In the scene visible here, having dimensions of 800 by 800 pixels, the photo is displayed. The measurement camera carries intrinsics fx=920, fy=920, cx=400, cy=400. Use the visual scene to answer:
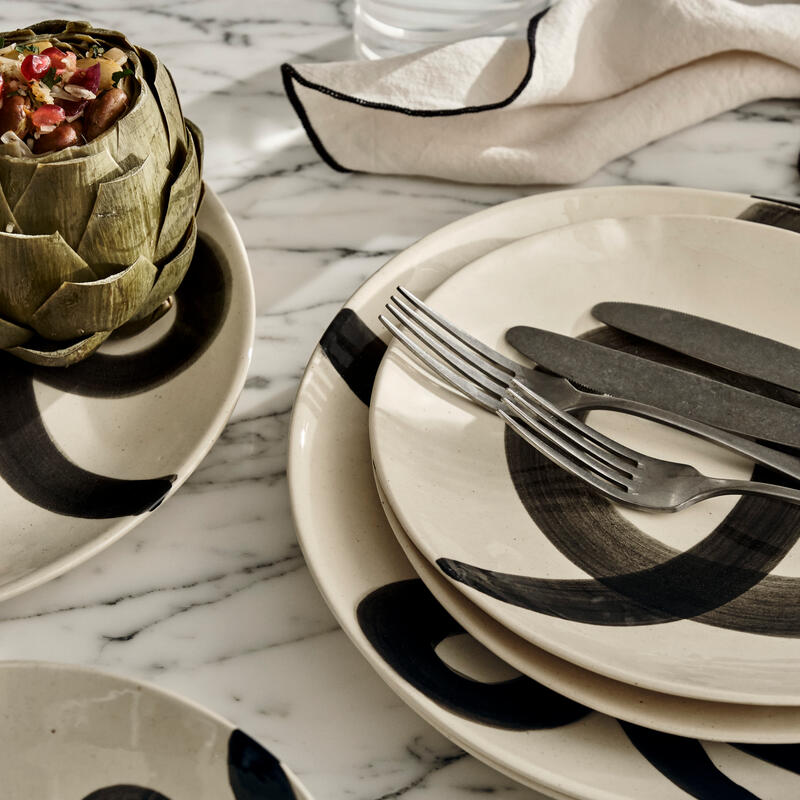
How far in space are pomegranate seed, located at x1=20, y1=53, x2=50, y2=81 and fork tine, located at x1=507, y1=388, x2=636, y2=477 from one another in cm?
28

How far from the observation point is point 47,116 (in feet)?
1.47

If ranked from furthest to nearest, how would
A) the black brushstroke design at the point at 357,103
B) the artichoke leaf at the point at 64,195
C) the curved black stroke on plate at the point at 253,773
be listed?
the black brushstroke design at the point at 357,103
the artichoke leaf at the point at 64,195
the curved black stroke on plate at the point at 253,773

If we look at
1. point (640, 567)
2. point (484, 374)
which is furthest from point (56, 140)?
point (640, 567)

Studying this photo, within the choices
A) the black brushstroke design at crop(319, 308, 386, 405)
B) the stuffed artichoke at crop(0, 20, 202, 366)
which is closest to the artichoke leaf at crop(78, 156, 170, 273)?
the stuffed artichoke at crop(0, 20, 202, 366)

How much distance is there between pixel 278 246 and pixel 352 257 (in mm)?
52

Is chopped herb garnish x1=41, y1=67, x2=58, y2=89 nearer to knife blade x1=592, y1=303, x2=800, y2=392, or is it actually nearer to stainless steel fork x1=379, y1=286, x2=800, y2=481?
stainless steel fork x1=379, y1=286, x2=800, y2=481

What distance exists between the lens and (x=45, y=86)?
0.46m

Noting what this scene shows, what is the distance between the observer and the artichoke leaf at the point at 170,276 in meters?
0.50

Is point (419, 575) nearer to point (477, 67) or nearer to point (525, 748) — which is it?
point (525, 748)

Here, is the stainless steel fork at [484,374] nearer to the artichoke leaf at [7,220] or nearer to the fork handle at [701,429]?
the fork handle at [701,429]

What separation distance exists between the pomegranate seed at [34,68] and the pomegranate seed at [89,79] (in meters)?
0.01

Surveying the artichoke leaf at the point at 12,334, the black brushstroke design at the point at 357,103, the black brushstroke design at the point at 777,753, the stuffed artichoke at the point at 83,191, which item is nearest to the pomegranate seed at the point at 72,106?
the stuffed artichoke at the point at 83,191

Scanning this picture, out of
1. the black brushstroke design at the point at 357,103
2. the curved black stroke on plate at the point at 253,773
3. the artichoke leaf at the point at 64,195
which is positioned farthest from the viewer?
the black brushstroke design at the point at 357,103

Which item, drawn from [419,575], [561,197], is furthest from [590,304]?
[419,575]
